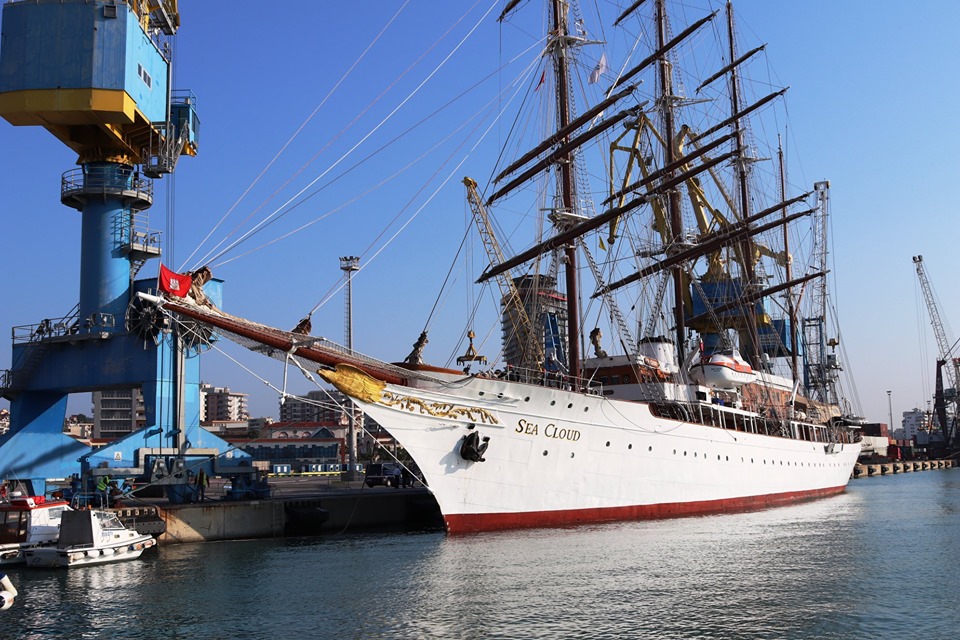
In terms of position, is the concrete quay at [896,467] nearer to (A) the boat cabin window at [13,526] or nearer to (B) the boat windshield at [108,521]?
(B) the boat windshield at [108,521]

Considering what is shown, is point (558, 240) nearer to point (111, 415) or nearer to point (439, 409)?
point (439, 409)

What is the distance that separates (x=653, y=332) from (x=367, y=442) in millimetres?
70069

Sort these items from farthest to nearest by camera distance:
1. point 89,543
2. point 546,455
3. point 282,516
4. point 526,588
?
point 282,516, point 546,455, point 89,543, point 526,588

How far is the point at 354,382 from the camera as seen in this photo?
25.7 metres

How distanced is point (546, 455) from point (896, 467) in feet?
253

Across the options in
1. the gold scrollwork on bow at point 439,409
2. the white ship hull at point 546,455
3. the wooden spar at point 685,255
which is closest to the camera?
the gold scrollwork on bow at point 439,409

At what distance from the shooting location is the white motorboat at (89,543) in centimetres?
2388

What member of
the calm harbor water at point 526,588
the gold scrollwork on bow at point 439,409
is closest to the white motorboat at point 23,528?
the calm harbor water at point 526,588

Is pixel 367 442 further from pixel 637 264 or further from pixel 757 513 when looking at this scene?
pixel 757 513

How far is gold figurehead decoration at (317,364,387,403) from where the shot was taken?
25.5m

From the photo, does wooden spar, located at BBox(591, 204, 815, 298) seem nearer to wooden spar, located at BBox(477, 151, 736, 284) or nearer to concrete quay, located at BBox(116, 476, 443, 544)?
wooden spar, located at BBox(477, 151, 736, 284)

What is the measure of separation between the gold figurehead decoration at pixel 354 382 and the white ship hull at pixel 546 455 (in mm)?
319

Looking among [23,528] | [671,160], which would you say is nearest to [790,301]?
[671,160]

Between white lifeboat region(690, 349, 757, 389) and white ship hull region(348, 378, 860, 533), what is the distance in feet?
19.5
